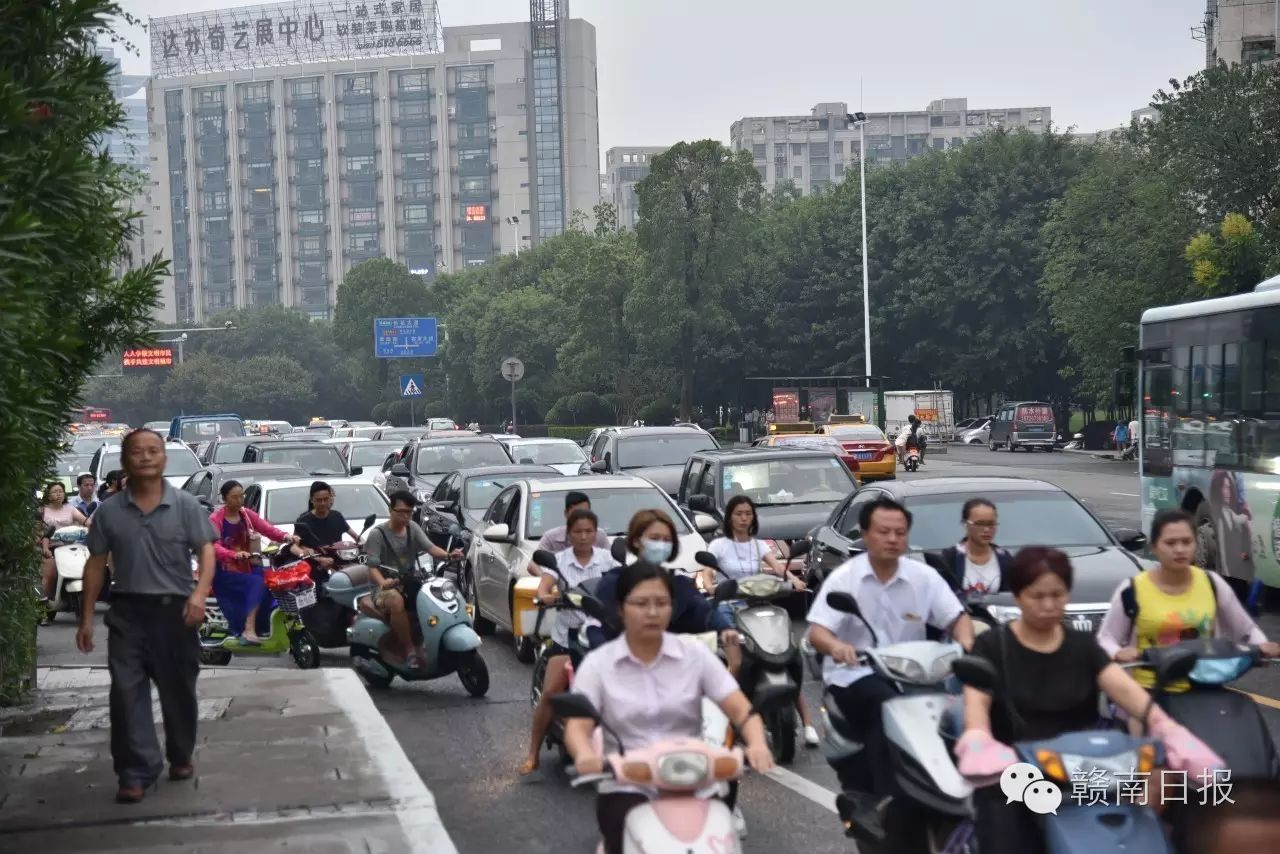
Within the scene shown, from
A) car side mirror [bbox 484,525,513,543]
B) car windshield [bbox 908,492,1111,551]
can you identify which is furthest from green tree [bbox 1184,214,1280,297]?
car side mirror [bbox 484,525,513,543]

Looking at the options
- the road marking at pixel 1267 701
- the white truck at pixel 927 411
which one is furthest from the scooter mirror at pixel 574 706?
the white truck at pixel 927 411

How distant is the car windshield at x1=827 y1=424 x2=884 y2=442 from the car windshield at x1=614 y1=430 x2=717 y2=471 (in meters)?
13.3

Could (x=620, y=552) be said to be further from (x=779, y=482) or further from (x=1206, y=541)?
(x=779, y=482)

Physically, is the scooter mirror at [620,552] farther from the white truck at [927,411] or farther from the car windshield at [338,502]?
the white truck at [927,411]

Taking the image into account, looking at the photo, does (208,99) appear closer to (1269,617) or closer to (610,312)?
(610,312)

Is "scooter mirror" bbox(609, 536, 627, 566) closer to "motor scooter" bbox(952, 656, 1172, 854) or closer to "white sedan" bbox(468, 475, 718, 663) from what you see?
"motor scooter" bbox(952, 656, 1172, 854)

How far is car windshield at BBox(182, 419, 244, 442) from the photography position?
5012 centimetres

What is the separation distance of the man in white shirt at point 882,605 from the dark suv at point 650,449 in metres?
18.0

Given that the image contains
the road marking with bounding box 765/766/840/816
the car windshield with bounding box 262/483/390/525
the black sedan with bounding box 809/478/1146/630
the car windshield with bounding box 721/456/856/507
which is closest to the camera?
the road marking with bounding box 765/766/840/816

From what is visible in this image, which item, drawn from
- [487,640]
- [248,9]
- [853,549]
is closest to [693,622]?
[853,549]

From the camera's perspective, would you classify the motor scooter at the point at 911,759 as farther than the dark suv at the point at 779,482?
No

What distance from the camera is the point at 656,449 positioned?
25938mm

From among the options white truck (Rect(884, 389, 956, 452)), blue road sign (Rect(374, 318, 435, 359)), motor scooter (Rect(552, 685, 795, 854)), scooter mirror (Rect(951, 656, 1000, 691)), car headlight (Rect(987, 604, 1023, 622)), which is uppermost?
blue road sign (Rect(374, 318, 435, 359))

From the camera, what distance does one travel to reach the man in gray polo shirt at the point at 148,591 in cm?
832
